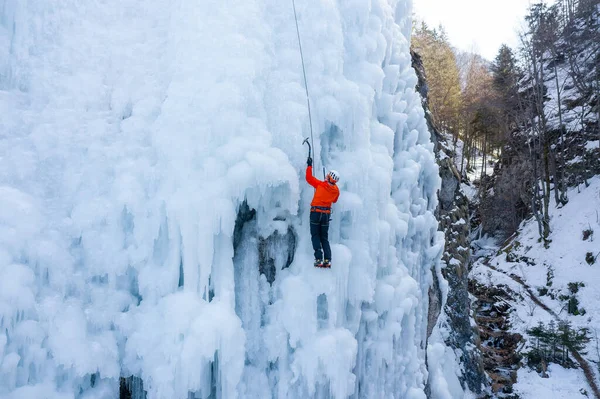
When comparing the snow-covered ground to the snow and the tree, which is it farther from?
the tree

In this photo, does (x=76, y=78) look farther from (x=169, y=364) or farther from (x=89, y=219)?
(x=169, y=364)

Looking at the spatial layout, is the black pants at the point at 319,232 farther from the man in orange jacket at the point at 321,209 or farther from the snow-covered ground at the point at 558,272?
the snow-covered ground at the point at 558,272

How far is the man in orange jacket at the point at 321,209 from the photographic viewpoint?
189 inches

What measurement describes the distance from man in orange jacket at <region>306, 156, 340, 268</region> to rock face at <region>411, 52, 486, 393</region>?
5584mm

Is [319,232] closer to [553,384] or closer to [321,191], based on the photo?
[321,191]

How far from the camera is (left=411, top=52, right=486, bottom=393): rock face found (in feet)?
32.6

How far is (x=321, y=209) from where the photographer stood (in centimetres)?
480

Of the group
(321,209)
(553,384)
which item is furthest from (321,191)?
(553,384)

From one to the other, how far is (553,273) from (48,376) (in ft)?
50.2

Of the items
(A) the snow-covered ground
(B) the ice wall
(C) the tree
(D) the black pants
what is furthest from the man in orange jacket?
(C) the tree

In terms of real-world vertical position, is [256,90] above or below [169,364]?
above

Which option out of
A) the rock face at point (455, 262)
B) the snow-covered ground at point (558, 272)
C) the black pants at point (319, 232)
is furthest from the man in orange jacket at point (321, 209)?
the snow-covered ground at point (558, 272)

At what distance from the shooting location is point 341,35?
5.77 meters

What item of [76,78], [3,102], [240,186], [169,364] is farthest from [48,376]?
[76,78]
